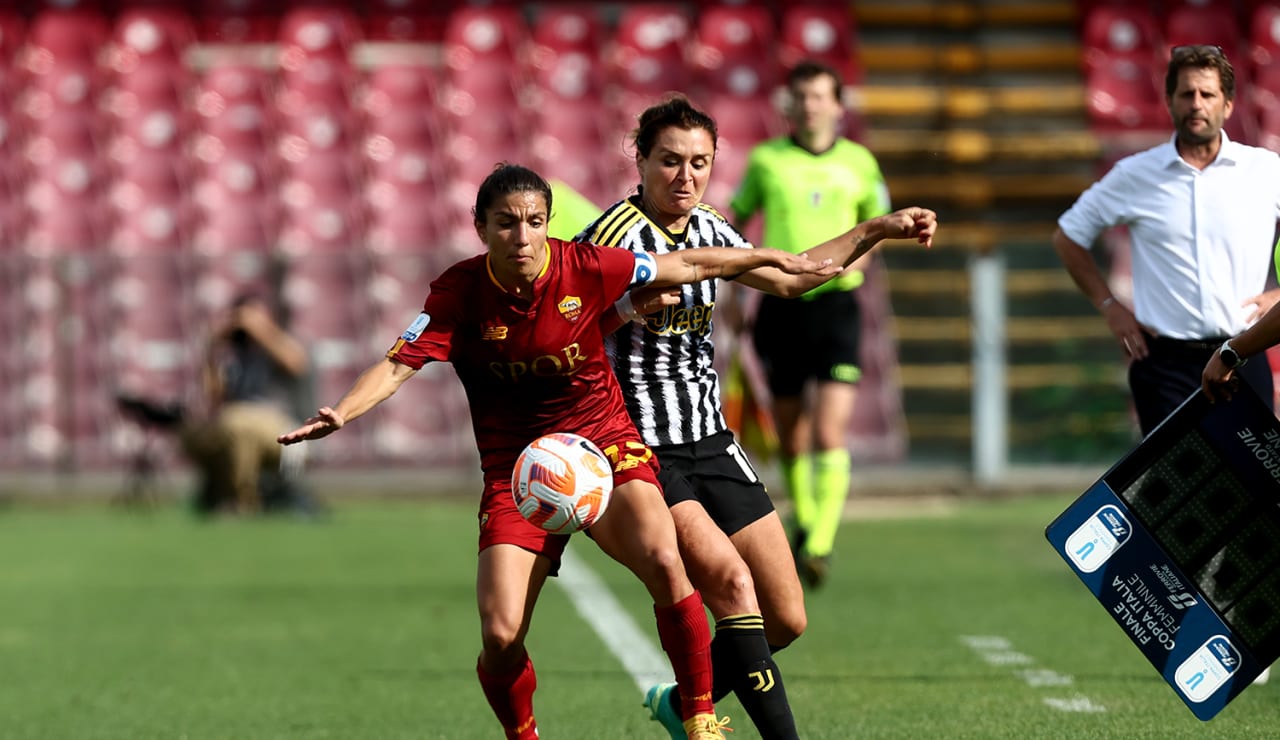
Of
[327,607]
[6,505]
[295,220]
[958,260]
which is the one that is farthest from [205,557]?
[958,260]

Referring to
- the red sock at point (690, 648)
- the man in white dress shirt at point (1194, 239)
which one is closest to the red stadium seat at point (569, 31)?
the man in white dress shirt at point (1194, 239)

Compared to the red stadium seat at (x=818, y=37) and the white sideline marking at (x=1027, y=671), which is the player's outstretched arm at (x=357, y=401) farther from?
the red stadium seat at (x=818, y=37)

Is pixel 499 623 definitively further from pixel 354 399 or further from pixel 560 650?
pixel 560 650

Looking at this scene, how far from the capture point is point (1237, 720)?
6.30 m

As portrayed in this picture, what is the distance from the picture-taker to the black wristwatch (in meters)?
5.76

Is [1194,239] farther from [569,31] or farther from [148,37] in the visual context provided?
[148,37]

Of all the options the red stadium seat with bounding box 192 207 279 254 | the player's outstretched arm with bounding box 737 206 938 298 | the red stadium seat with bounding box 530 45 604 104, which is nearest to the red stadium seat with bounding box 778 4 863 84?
the red stadium seat with bounding box 530 45 604 104

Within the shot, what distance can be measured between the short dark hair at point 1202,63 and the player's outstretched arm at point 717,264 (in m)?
1.68

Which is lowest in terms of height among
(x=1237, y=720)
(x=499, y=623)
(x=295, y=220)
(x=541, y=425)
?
(x=1237, y=720)

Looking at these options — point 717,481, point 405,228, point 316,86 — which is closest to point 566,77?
point 405,228

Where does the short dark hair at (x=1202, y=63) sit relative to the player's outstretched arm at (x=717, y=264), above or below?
above

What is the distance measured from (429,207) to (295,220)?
123 centimetres

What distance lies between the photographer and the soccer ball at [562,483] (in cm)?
531

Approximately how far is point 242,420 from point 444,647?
7.28 metres
